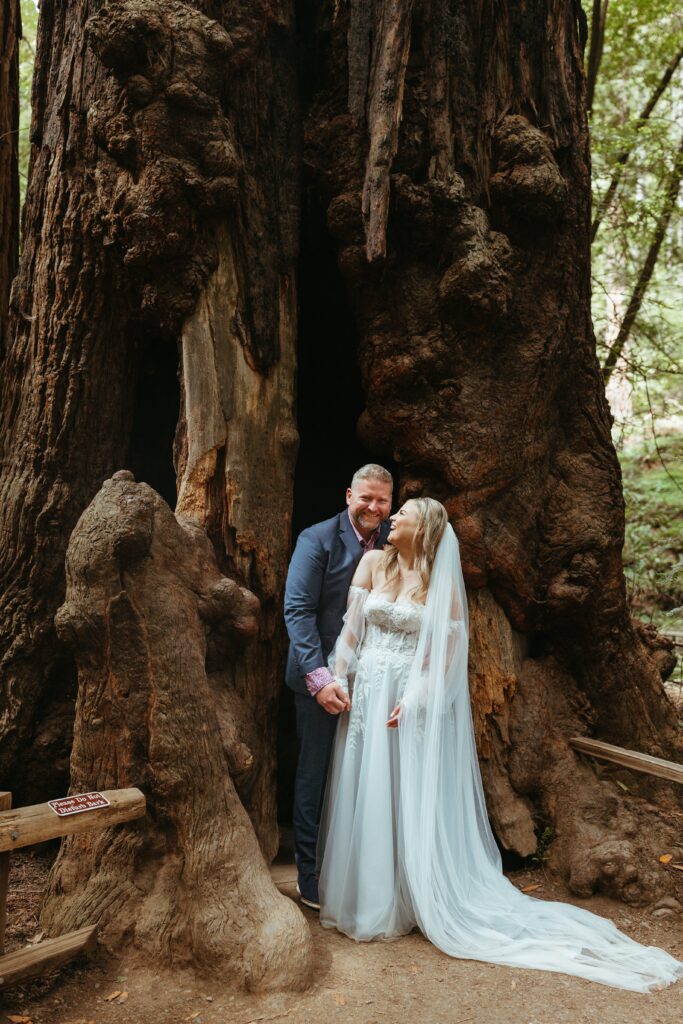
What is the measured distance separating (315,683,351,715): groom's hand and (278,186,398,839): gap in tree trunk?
6.71ft

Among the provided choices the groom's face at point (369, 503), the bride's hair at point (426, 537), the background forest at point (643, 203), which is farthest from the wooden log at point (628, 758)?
the background forest at point (643, 203)

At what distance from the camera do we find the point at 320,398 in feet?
23.4

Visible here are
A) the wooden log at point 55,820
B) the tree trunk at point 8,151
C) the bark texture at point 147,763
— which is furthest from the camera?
the tree trunk at point 8,151

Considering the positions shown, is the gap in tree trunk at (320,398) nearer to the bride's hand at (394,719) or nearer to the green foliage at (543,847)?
the green foliage at (543,847)

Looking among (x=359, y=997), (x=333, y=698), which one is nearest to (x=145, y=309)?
(x=333, y=698)

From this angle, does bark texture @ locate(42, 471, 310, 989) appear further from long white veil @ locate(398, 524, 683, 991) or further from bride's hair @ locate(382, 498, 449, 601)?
bride's hair @ locate(382, 498, 449, 601)

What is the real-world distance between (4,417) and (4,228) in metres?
1.44

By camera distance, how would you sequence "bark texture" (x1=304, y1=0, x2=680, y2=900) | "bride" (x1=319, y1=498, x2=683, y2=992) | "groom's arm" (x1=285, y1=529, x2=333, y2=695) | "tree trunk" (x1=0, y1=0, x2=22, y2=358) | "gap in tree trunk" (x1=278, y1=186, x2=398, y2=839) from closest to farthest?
1. "bride" (x1=319, y1=498, x2=683, y2=992)
2. "groom's arm" (x1=285, y1=529, x2=333, y2=695)
3. "bark texture" (x1=304, y1=0, x2=680, y2=900)
4. "tree trunk" (x1=0, y1=0, x2=22, y2=358)
5. "gap in tree trunk" (x1=278, y1=186, x2=398, y2=839)

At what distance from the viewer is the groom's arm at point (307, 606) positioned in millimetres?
4504

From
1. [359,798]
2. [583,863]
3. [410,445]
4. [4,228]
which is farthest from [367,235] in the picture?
[583,863]

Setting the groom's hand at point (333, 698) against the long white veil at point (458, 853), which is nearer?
the long white veil at point (458, 853)

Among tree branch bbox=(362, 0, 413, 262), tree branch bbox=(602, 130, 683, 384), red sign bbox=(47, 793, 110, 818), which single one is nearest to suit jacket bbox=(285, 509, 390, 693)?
red sign bbox=(47, 793, 110, 818)

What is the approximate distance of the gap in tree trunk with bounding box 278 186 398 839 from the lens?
636 cm

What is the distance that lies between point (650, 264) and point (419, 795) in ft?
28.0
